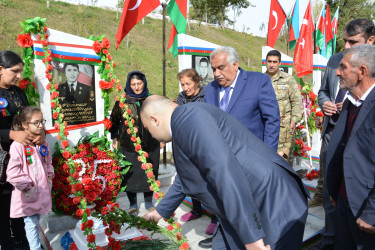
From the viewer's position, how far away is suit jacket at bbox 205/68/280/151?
2.67 meters

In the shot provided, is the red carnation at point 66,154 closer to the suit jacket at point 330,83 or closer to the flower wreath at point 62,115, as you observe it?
the flower wreath at point 62,115

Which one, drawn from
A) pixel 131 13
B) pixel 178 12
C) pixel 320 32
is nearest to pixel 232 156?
pixel 131 13

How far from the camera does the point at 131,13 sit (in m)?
4.16

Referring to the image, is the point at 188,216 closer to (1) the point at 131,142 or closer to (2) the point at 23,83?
(1) the point at 131,142

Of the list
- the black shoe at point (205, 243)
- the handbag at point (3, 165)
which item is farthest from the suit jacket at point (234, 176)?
the handbag at point (3, 165)

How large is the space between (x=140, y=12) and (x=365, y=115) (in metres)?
3.37

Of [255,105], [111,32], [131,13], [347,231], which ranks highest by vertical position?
[111,32]

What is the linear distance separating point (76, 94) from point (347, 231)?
3.23 meters

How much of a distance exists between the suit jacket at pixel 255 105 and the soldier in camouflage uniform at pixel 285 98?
1.53 metres

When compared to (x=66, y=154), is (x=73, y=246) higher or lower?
lower

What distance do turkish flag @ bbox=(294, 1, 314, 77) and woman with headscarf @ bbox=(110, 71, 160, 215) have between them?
4198 mm

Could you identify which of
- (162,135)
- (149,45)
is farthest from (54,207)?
(149,45)

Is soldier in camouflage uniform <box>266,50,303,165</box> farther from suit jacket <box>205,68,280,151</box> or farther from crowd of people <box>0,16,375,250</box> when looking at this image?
suit jacket <box>205,68,280,151</box>

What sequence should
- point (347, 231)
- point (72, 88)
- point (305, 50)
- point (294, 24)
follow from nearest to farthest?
point (347, 231) → point (72, 88) → point (305, 50) → point (294, 24)
